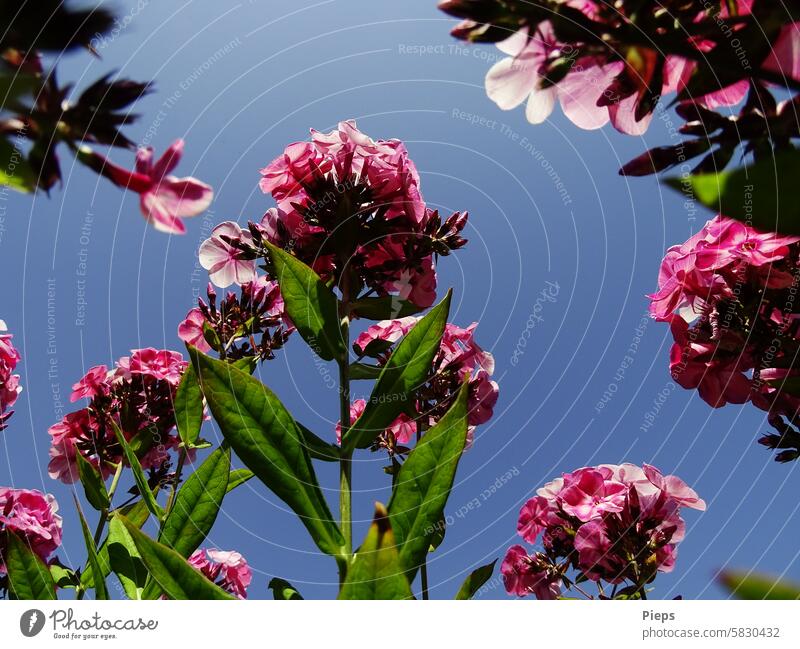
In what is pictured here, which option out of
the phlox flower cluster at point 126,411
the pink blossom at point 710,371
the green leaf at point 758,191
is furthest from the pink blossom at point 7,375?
the green leaf at point 758,191

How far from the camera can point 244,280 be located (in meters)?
1.63

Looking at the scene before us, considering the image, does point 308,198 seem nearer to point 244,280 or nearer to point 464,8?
point 244,280

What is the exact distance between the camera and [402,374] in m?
1.20

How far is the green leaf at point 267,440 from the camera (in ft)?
3.43

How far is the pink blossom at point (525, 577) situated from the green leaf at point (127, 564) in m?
1.26

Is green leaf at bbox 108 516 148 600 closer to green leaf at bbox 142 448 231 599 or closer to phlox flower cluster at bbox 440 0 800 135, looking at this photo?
green leaf at bbox 142 448 231 599

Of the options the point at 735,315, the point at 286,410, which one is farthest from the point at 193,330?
the point at 735,315

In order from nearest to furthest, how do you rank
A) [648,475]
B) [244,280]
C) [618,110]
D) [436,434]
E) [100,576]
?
1. [618,110]
2. [436,434]
3. [100,576]
4. [244,280]
5. [648,475]

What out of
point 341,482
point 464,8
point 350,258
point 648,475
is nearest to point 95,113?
point 464,8

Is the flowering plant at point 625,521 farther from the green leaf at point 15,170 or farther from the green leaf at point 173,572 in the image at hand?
the green leaf at point 15,170
